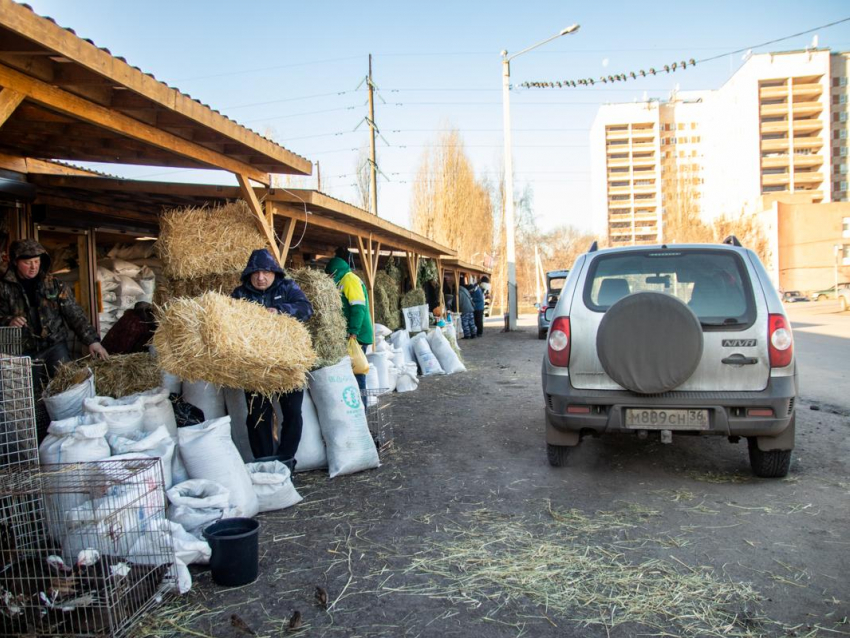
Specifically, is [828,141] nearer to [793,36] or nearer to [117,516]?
[793,36]

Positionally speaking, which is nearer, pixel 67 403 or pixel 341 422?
pixel 67 403

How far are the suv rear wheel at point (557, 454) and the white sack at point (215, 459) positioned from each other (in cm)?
239

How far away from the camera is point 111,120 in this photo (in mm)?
4535

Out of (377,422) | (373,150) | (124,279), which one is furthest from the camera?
(373,150)

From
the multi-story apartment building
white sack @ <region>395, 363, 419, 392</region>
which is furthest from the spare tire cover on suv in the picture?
the multi-story apartment building

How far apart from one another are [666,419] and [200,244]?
15.1ft

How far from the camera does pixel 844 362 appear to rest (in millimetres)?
11664

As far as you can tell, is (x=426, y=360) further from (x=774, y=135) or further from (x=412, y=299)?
(x=774, y=135)

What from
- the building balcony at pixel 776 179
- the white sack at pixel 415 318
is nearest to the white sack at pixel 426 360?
the white sack at pixel 415 318

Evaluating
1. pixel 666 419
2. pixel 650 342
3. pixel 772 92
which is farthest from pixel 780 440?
pixel 772 92

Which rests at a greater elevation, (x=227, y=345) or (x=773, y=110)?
(x=773, y=110)

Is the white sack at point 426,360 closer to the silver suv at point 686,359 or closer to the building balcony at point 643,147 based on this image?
the silver suv at point 686,359

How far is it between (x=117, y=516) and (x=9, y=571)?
25.2 inches

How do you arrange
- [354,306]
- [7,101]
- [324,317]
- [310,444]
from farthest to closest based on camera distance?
1. [354,306]
2. [324,317]
3. [310,444]
4. [7,101]
